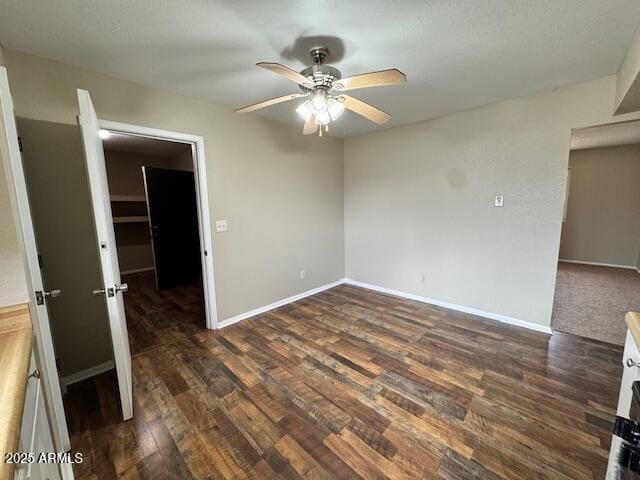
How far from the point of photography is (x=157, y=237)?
14.1 ft

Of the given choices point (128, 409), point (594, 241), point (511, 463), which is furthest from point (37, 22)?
point (594, 241)

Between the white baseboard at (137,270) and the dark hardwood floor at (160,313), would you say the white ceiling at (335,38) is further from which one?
the white baseboard at (137,270)

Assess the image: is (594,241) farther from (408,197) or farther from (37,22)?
(37,22)

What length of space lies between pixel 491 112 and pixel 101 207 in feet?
11.9

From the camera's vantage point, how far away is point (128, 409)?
5.54 ft

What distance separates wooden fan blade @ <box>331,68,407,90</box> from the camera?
139 cm

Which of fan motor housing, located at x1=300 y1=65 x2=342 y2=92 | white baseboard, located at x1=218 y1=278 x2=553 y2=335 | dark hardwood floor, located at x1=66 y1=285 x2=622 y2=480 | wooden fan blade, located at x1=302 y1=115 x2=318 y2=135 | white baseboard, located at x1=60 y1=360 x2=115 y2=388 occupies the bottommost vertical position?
dark hardwood floor, located at x1=66 y1=285 x2=622 y2=480

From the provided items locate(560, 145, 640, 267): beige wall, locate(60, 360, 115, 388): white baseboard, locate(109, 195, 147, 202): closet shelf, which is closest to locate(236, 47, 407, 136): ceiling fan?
locate(60, 360, 115, 388): white baseboard

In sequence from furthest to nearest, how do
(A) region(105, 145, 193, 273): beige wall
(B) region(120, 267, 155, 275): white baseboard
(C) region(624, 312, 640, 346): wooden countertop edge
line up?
(B) region(120, 267, 155, 275): white baseboard, (A) region(105, 145, 193, 273): beige wall, (C) region(624, 312, 640, 346): wooden countertop edge

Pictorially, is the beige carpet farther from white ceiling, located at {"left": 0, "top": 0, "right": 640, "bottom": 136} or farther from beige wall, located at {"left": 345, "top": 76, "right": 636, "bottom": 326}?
white ceiling, located at {"left": 0, "top": 0, "right": 640, "bottom": 136}

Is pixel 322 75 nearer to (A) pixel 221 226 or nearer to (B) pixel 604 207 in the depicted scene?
(A) pixel 221 226

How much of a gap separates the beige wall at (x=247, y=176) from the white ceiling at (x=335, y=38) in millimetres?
155

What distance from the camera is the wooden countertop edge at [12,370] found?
1.98 ft

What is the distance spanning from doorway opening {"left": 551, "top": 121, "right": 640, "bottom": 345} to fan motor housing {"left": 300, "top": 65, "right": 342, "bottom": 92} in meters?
4.07
